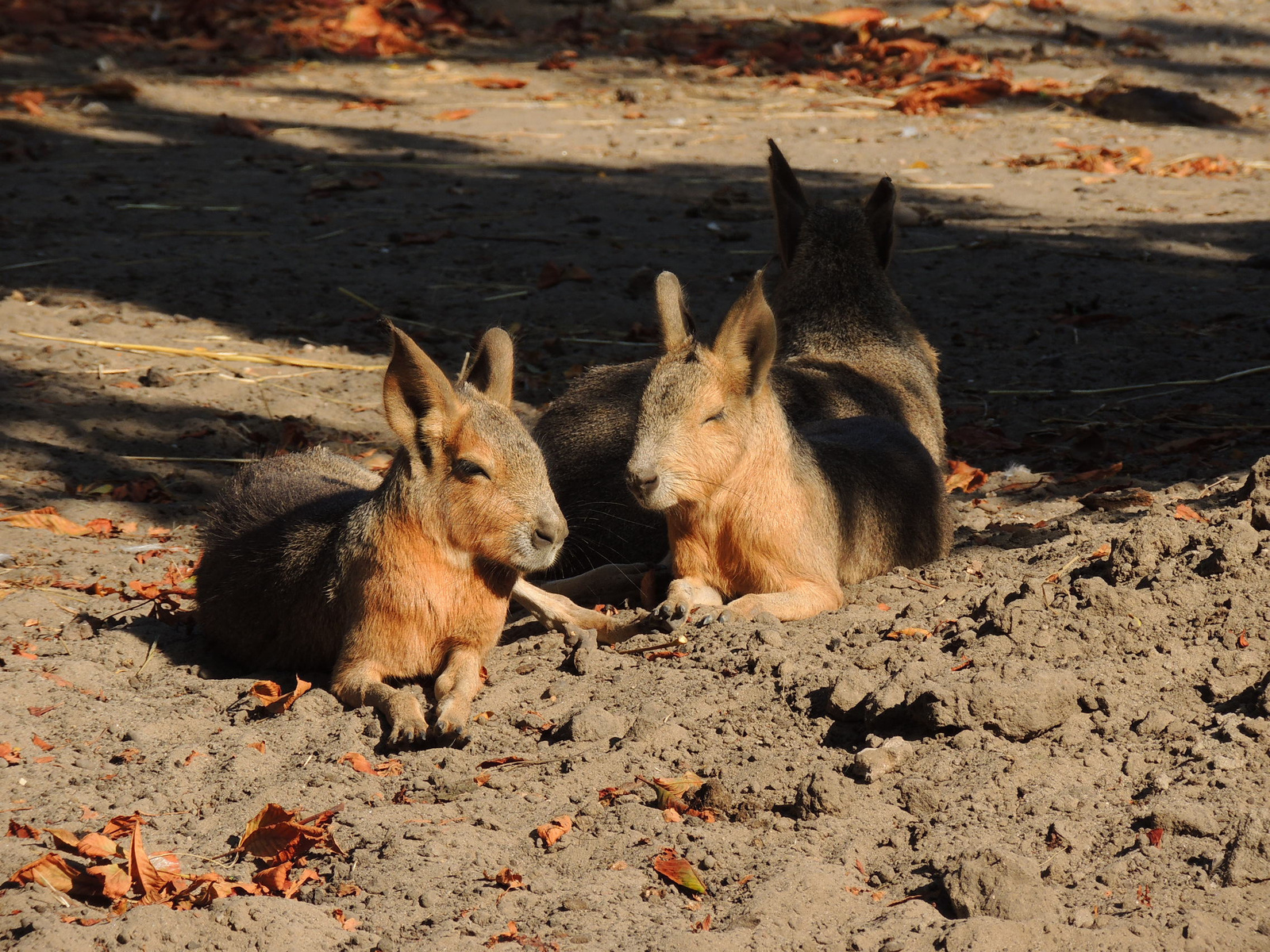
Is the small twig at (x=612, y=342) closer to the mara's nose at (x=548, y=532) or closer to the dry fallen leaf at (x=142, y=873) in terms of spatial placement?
the mara's nose at (x=548, y=532)

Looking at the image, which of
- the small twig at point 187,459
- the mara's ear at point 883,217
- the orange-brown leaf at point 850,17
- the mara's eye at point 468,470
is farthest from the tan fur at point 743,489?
the orange-brown leaf at point 850,17

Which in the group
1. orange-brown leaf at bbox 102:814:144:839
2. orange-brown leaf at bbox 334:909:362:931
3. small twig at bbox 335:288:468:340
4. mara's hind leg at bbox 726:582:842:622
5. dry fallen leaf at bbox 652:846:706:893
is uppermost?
small twig at bbox 335:288:468:340

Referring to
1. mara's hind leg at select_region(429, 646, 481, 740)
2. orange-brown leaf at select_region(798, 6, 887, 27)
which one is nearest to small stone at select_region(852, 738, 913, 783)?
mara's hind leg at select_region(429, 646, 481, 740)

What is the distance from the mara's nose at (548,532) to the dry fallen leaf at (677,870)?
3.49ft

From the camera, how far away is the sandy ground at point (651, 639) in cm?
291

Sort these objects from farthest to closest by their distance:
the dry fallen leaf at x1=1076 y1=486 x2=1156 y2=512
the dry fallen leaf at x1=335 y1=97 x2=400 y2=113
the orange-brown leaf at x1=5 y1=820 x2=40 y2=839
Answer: the dry fallen leaf at x1=335 y1=97 x2=400 y2=113 < the dry fallen leaf at x1=1076 y1=486 x2=1156 y2=512 < the orange-brown leaf at x1=5 y1=820 x2=40 y2=839

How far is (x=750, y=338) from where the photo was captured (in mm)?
4426

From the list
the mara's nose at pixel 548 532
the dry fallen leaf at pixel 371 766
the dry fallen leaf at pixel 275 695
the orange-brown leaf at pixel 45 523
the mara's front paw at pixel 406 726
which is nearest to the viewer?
the dry fallen leaf at pixel 371 766

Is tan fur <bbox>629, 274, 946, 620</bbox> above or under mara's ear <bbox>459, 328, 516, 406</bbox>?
under

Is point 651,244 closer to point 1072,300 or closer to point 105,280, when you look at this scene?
point 1072,300

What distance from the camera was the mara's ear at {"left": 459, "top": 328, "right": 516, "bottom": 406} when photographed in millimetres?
4211

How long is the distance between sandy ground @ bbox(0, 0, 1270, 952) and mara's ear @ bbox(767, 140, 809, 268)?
1147mm

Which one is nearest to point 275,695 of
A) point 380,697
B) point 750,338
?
point 380,697

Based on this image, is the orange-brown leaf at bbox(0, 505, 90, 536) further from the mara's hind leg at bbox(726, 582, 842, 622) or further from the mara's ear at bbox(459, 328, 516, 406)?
the mara's hind leg at bbox(726, 582, 842, 622)
